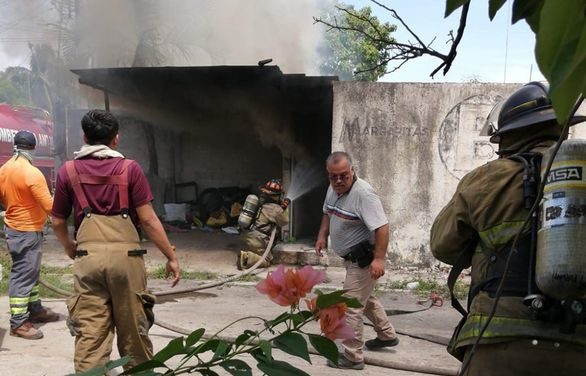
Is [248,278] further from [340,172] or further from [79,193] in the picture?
[79,193]

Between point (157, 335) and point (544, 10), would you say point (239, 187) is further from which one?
point (544, 10)

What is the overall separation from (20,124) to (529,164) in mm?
15397

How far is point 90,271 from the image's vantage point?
287 cm

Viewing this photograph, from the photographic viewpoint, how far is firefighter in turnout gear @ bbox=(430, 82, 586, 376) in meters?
1.69

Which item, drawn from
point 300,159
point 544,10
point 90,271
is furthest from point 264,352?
point 300,159

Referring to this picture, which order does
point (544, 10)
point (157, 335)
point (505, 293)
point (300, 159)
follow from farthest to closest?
point (300, 159), point (157, 335), point (505, 293), point (544, 10)

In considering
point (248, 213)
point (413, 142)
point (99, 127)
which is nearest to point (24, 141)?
point (99, 127)

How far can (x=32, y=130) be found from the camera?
14977 millimetres

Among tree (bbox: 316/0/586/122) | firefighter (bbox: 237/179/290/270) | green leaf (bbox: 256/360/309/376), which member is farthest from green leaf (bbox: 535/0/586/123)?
firefighter (bbox: 237/179/290/270)

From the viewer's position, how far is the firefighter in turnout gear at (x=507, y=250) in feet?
5.56

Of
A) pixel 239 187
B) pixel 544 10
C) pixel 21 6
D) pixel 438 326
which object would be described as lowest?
pixel 438 326

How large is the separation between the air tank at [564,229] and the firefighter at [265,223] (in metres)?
6.21

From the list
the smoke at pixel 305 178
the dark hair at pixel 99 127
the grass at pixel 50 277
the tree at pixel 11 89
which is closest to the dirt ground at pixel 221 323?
the grass at pixel 50 277

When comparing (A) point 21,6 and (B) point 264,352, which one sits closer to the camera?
(B) point 264,352
